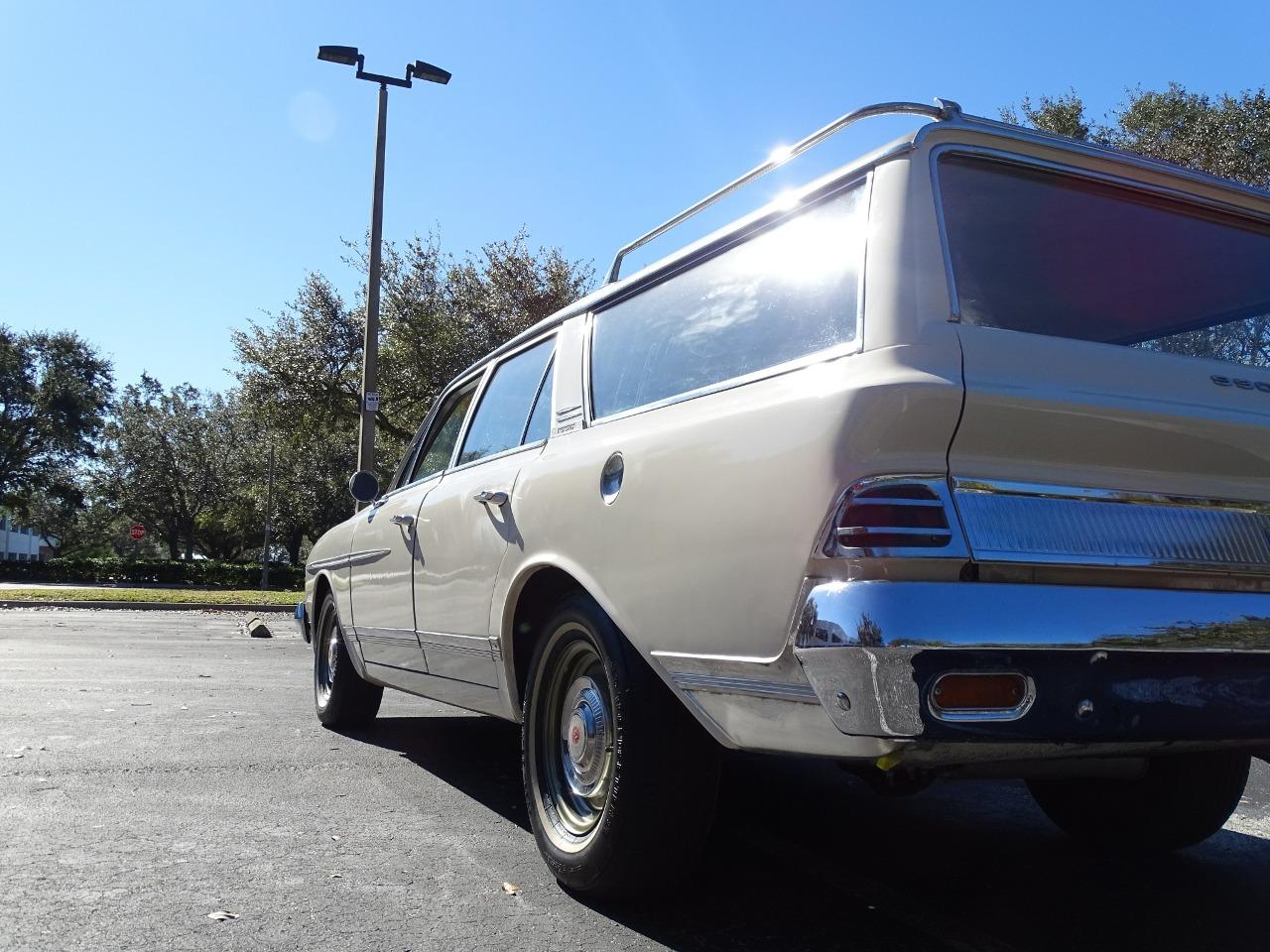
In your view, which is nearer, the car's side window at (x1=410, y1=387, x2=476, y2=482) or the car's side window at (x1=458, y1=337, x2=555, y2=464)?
the car's side window at (x1=458, y1=337, x2=555, y2=464)

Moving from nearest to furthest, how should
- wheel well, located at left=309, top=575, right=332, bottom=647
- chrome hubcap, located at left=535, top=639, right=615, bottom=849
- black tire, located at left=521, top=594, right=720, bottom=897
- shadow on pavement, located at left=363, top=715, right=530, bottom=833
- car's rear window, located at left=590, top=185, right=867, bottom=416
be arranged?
car's rear window, located at left=590, top=185, right=867, bottom=416
black tire, located at left=521, top=594, right=720, bottom=897
chrome hubcap, located at left=535, top=639, right=615, bottom=849
shadow on pavement, located at left=363, top=715, right=530, bottom=833
wheel well, located at left=309, top=575, right=332, bottom=647

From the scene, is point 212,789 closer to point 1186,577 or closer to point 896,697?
point 896,697

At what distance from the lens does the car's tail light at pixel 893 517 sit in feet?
7.26

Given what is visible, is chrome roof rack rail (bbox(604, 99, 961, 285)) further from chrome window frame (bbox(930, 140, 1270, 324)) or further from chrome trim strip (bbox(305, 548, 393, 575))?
chrome trim strip (bbox(305, 548, 393, 575))

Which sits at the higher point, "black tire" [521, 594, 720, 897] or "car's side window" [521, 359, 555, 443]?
"car's side window" [521, 359, 555, 443]

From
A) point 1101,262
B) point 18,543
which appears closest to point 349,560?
point 1101,262

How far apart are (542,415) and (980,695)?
2.15 meters

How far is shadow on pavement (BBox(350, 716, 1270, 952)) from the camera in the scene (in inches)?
113

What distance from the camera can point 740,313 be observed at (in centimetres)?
298

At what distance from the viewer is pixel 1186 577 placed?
2408 mm

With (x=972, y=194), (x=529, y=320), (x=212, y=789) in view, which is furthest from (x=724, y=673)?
(x=529, y=320)

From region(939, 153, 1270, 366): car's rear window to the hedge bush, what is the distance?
4308cm

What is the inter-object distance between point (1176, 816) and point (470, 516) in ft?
8.23

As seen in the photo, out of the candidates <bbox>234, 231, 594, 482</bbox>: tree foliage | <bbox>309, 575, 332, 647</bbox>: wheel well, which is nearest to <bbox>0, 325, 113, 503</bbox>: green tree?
<bbox>234, 231, 594, 482</bbox>: tree foliage
